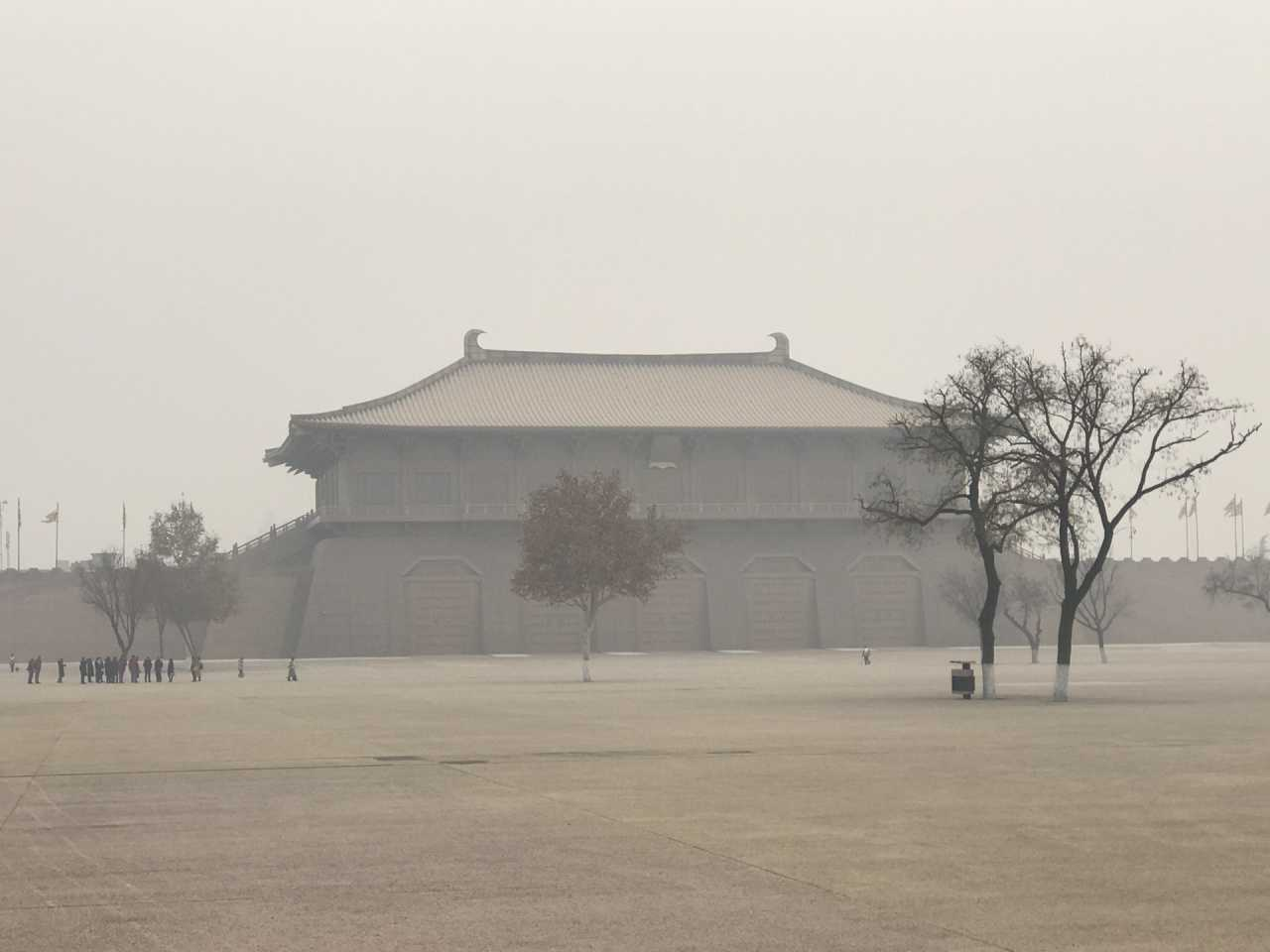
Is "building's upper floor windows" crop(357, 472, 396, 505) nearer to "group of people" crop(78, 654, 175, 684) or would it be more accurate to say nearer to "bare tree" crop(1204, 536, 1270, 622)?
"group of people" crop(78, 654, 175, 684)

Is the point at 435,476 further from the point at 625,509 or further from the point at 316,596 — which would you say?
the point at 625,509

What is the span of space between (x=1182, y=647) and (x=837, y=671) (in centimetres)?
3099

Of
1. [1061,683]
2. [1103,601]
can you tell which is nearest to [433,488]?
[1103,601]

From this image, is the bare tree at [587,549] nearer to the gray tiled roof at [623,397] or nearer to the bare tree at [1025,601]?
the bare tree at [1025,601]

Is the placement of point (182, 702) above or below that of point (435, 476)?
below

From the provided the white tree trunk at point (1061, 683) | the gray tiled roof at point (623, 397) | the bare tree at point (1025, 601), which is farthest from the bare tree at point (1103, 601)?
the white tree trunk at point (1061, 683)

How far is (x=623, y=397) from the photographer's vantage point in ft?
276

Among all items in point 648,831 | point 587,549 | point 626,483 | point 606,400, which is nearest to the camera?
point 648,831

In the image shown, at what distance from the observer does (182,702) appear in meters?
38.2

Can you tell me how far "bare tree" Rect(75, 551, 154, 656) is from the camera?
68.6 m

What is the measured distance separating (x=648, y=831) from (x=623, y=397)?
71116mm

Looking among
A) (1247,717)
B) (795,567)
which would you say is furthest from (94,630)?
(1247,717)

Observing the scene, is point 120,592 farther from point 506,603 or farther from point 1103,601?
point 1103,601

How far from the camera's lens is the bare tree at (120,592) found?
225 feet
